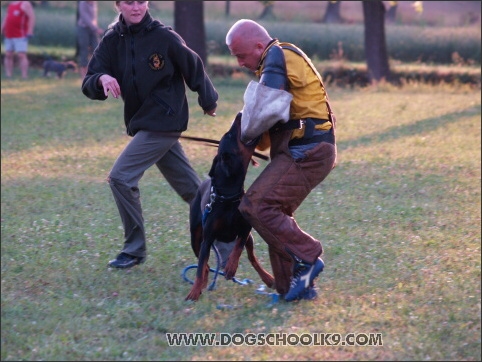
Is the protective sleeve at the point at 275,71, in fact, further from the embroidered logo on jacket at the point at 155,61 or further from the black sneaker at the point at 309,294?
the black sneaker at the point at 309,294

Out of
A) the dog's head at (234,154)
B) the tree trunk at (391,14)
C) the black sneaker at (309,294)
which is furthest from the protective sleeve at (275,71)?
the tree trunk at (391,14)

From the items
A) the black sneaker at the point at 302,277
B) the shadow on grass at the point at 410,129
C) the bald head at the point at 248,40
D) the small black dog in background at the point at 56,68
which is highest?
the bald head at the point at 248,40

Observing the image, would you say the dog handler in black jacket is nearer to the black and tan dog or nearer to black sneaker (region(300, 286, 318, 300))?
the black and tan dog

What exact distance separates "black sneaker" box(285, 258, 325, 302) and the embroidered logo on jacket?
180 cm

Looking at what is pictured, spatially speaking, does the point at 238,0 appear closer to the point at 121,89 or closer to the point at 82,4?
the point at 82,4

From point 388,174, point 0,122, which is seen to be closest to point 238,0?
point 0,122

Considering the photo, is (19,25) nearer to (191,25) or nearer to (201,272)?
(191,25)

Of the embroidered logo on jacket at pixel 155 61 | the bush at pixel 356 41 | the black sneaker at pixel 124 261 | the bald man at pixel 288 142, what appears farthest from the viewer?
the bush at pixel 356 41

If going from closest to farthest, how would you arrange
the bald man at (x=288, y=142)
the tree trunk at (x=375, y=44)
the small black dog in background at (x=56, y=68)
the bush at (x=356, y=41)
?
the bald man at (x=288, y=142)
the small black dog in background at (x=56, y=68)
the tree trunk at (x=375, y=44)
the bush at (x=356, y=41)

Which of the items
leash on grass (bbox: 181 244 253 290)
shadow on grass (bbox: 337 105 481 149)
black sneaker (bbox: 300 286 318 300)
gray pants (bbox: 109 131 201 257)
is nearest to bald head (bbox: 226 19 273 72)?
gray pants (bbox: 109 131 201 257)

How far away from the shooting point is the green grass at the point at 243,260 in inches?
198

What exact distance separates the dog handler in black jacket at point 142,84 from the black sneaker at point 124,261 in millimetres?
273

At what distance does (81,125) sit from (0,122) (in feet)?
4.82

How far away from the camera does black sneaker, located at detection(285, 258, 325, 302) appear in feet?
18.2
